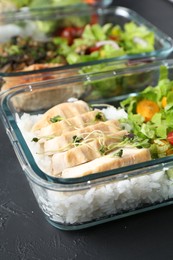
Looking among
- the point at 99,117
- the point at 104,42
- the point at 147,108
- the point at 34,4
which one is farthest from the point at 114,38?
the point at 99,117

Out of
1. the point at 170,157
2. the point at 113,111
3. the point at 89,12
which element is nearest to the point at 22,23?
the point at 89,12

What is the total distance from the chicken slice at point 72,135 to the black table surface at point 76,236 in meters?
0.13

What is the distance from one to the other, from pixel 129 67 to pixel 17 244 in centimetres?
73

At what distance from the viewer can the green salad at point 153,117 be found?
4.30 feet

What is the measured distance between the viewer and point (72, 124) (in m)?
1.37

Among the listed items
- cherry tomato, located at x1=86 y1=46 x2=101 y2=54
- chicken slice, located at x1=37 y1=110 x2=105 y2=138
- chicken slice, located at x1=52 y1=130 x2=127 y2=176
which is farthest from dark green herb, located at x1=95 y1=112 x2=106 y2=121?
cherry tomato, located at x1=86 y1=46 x2=101 y2=54

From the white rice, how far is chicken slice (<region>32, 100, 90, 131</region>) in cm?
14

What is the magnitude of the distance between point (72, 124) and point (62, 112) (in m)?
0.07

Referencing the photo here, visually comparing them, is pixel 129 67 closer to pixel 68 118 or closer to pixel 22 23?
pixel 68 118

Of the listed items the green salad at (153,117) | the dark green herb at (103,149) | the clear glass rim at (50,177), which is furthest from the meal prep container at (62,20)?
the dark green herb at (103,149)

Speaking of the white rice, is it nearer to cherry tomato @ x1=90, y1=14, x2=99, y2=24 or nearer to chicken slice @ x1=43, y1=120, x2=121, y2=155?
chicken slice @ x1=43, y1=120, x2=121, y2=155

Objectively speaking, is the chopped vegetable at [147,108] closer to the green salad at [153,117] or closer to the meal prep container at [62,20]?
the green salad at [153,117]

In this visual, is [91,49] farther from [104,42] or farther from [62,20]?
[62,20]

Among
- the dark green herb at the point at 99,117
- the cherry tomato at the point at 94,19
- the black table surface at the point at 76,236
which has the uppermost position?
the cherry tomato at the point at 94,19
